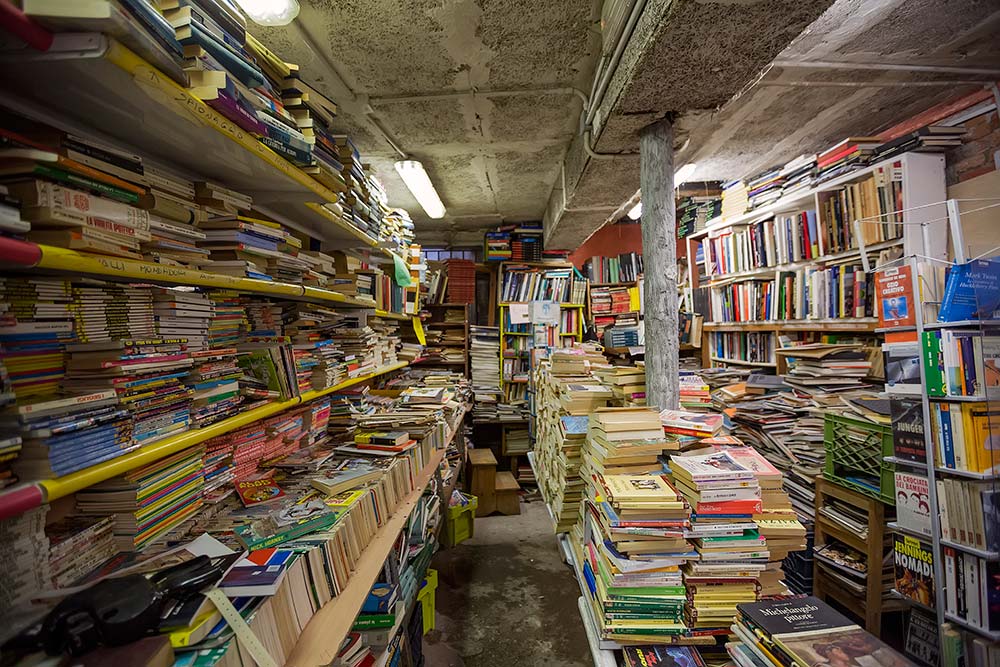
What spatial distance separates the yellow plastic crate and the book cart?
8.11 feet

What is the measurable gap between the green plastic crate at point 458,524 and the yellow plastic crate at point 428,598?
31.5 inches

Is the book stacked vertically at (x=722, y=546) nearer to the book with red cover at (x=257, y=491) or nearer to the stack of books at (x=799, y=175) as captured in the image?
the book with red cover at (x=257, y=491)

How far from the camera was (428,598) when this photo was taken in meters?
2.52

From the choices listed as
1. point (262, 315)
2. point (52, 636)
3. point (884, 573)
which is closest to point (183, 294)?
point (262, 315)

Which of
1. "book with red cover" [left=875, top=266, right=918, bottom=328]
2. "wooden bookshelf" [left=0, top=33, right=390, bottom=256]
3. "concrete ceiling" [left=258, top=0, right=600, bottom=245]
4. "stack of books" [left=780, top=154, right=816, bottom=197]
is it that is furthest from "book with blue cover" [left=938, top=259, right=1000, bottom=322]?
"wooden bookshelf" [left=0, top=33, right=390, bottom=256]

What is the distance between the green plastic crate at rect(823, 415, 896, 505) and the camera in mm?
2232

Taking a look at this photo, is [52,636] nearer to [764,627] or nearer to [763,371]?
[764,627]

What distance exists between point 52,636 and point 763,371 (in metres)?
4.34

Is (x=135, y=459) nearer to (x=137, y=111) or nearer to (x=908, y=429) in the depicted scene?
(x=137, y=111)

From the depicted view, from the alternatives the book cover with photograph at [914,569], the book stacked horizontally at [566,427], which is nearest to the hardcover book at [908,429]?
the book cover with photograph at [914,569]

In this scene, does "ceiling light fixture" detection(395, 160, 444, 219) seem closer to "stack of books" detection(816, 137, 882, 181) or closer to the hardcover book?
"stack of books" detection(816, 137, 882, 181)

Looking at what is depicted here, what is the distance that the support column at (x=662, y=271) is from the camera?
2.05m

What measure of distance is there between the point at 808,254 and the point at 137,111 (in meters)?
3.87

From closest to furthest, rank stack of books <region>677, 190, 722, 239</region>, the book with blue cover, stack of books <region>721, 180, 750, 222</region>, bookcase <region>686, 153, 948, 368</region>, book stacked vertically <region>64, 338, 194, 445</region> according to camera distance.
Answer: book stacked vertically <region>64, 338, 194, 445</region>, the book with blue cover, bookcase <region>686, 153, 948, 368</region>, stack of books <region>721, 180, 750, 222</region>, stack of books <region>677, 190, 722, 239</region>
